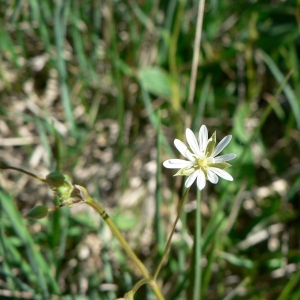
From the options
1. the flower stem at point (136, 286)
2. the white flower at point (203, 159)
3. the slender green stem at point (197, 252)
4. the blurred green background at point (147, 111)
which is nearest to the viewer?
the flower stem at point (136, 286)

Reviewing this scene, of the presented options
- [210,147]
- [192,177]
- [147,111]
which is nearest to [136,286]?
[192,177]

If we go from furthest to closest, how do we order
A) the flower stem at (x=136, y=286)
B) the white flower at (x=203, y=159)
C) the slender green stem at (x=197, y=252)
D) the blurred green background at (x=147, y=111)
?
the blurred green background at (x=147, y=111) < the slender green stem at (x=197, y=252) < the white flower at (x=203, y=159) < the flower stem at (x=136, y=286)

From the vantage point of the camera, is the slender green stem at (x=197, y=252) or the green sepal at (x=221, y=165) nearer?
the green sepal at (x=221, y=165)

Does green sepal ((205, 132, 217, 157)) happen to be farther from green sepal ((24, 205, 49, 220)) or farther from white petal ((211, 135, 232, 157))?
green sepal ((24, 205, 49, 220))

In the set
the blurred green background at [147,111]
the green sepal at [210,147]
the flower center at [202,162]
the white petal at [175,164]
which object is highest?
the blurred green background at [147,111]

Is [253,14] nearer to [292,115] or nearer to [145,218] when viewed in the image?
[292,115]

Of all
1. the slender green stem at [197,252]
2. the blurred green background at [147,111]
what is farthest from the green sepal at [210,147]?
the blurred green background at [147,111]

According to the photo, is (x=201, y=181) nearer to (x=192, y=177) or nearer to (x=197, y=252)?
(x=192, y=177)

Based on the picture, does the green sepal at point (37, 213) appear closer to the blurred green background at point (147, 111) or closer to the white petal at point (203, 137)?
the white petal at point (203, 137)
